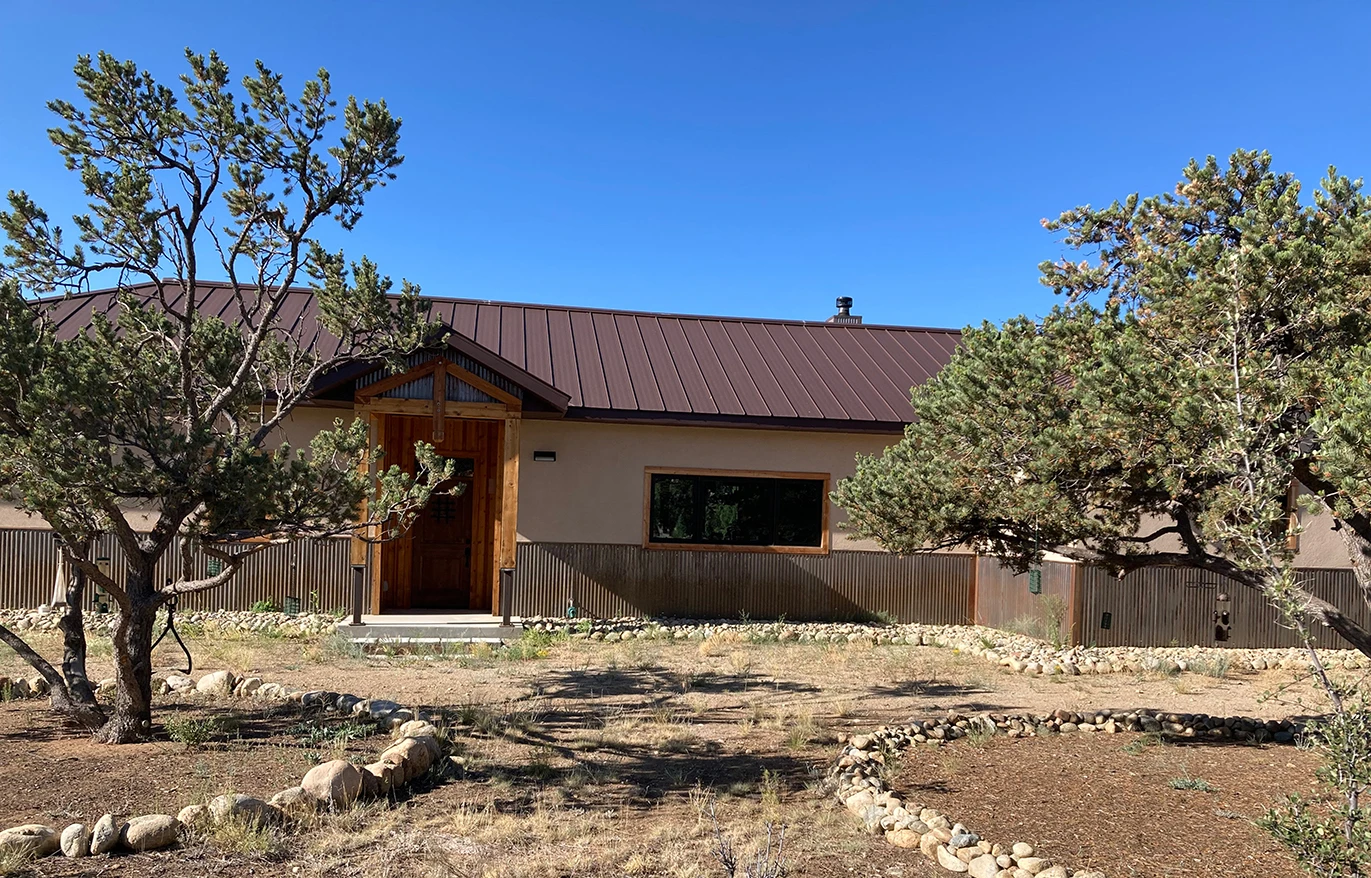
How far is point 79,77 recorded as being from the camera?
6.20 metres

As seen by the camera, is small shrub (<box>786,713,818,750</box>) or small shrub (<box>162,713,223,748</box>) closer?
small shrub (<box>162,713,223,748</box>)

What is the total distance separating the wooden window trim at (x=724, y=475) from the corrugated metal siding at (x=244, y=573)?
4035 mm

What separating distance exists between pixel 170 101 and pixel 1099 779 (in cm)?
771

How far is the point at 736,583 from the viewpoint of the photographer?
13758mm

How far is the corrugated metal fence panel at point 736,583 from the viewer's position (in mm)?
13359

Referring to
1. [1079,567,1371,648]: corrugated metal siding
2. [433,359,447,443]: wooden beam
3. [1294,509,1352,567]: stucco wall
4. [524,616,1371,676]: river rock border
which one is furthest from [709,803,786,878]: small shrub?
[1294,509,1352,567]: stucco wall

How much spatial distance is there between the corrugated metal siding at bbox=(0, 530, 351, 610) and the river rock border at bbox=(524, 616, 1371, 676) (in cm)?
265

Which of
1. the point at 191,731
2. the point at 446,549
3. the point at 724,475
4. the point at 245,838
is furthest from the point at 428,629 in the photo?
the point at 245,838

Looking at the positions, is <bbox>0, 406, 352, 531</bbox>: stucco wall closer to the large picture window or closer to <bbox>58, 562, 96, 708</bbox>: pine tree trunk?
the large picture window

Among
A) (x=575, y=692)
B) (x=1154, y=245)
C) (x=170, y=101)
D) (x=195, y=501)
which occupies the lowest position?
(x=575, y=692)

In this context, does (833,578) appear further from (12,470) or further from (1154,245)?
(12,470)

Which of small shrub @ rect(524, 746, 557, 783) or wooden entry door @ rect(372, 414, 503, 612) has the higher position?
wooden entry door @ rect(372, 414, 503, 612)

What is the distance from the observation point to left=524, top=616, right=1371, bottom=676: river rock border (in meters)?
11.4

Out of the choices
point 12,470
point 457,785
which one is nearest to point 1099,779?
point 457,785
